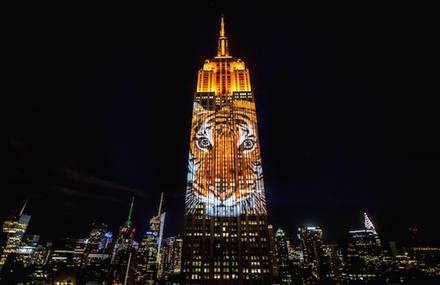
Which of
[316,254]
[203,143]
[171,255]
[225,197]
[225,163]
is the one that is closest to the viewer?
[225,197]

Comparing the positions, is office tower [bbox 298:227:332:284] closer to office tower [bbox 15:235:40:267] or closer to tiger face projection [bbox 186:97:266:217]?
→ tiger face projection [bbox 186:97:266:217]

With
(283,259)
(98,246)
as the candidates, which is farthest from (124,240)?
(283,259)

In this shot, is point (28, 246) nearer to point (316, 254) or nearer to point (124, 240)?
point (124, 240)

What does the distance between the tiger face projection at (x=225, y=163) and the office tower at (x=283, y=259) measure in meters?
56.1

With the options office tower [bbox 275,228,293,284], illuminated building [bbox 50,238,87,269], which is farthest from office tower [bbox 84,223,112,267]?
office tower [bbox 275,228,293,284]

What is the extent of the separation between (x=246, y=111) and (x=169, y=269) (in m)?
128

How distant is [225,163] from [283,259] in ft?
314

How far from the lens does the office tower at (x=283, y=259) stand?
102125 mm

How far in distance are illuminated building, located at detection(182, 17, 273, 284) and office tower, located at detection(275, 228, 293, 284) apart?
50.0 meters

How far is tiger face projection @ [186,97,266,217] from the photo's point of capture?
69438 mm

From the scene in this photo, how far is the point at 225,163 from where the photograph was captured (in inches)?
2901

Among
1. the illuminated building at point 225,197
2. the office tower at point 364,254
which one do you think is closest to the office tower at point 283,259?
the office tower at point 364,254

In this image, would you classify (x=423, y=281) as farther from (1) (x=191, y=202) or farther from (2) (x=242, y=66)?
(2) (x=242, y=66)

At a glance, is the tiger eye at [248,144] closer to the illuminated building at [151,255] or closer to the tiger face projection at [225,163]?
the tiger face projection at [225,163]
